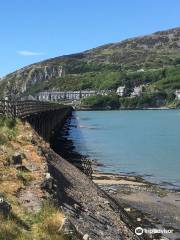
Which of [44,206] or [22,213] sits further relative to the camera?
[44,206]

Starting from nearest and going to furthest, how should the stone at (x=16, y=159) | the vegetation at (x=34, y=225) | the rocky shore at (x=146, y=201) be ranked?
the vegetation at (x=34, y=225) < the stone at (x=16, y=159) < the rocky shore at (x=146, y=201)

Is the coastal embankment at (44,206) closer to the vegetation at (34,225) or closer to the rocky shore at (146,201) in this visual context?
the vegetation at (34,225)

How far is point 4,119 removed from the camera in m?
29.8

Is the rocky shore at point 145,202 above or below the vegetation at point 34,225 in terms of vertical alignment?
below

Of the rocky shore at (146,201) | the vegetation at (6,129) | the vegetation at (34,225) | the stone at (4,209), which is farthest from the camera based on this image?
the rocky shore at (146,201)

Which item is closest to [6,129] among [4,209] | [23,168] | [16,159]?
[16,159]

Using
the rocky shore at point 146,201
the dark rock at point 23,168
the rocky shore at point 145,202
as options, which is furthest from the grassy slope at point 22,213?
the rocky shore at point 146,201

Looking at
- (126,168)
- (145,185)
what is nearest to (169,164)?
(126,168)

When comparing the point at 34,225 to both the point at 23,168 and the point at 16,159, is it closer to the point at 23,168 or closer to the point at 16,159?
the point at 23,168

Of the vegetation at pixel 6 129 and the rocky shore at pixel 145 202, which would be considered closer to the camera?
the vegetation at pixel 6 129

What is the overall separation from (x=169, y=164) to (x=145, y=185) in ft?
56.6

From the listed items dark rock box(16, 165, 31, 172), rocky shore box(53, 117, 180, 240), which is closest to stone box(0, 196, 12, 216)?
dark rock box(16, 165, 31, 172)

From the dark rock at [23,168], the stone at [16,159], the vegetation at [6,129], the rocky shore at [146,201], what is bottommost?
the rocky shore at [146,201]

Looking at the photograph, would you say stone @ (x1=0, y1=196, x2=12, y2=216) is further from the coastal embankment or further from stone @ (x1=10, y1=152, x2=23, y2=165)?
stone @ (x1=10, y1=152, x2=23, y2=165)
